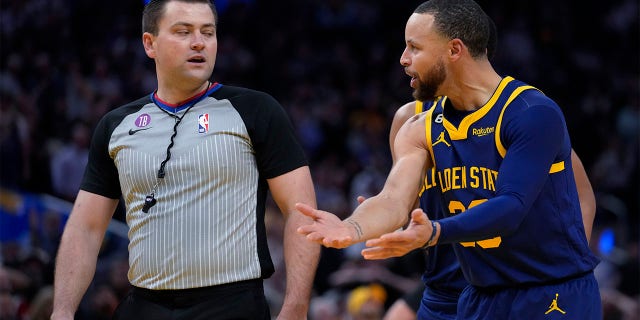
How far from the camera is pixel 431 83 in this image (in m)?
4.63

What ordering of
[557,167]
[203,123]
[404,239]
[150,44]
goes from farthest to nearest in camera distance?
[150,44], [203,123], [557,167], [404,239]

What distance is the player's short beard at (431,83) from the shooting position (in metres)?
4.60

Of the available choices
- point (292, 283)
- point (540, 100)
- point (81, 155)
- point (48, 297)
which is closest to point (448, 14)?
point (540, 100)

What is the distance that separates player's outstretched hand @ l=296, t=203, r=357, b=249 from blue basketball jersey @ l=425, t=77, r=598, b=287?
0.57 meters

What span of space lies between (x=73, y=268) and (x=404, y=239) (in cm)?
204

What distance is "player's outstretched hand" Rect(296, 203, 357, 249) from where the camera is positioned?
3854 mm

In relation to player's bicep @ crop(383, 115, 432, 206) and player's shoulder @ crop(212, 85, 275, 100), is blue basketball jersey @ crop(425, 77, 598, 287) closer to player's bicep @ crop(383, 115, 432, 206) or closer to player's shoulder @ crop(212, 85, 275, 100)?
player's bicep @ crop(383, 115, 432, 206)

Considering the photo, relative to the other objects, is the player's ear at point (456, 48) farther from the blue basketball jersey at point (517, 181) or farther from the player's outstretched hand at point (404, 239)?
the player's outstretched hand at point (404, 239)

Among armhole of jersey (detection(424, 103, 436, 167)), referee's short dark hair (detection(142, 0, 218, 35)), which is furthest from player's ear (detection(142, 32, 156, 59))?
armhole of jersey (detection(424, 103, 436, 167))

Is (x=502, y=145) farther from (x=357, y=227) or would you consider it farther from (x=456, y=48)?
(x=357, y=227)

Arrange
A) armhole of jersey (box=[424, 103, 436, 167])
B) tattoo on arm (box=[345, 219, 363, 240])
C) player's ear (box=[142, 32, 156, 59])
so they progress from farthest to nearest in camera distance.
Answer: player's ear (box=[142, 32, 156, 59]) < armhole of jersey (box=[424, 103, 436, 167]) < tattoo on arm (box=[345, 219, 363, 240])

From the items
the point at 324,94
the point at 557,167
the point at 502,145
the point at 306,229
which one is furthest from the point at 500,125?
the point at 324,94

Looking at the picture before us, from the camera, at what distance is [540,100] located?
4332 millimetres

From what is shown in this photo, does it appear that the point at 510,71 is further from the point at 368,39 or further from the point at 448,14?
the point at 448,14
